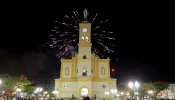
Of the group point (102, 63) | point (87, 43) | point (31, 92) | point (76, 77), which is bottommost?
point (31, 92)

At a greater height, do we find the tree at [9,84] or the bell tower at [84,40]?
the bell tower at [84,40]

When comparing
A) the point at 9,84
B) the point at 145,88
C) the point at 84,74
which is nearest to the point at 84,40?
the point at 84,74

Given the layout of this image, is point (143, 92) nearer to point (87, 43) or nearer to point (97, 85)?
point (97, 85)

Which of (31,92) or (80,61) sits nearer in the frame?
(80,61)

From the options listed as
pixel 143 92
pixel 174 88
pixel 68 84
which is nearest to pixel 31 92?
pixel 68 84

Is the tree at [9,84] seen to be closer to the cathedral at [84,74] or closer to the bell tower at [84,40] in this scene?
the cathedral at [84,74]

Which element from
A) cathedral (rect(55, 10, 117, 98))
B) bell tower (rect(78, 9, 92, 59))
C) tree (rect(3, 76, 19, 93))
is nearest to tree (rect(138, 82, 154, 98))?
cathedral (rect(55, 10, 117, 98))

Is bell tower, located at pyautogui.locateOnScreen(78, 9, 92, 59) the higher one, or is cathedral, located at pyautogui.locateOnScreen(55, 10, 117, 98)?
bell tower, located at pyautogui.locateOnScreen(78, 9, 92, 59)

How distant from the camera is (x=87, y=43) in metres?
56.4

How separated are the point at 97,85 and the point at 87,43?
1061cm

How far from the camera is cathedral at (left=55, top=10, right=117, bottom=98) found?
54469 mm

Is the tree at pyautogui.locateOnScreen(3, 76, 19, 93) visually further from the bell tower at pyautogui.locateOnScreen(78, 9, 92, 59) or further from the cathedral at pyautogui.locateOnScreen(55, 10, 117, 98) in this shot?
the bell tower at pyautogui.locateOnScreen(78, 9, 92, 59)

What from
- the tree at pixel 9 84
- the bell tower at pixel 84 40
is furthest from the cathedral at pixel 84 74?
the tree at pixel 9 84

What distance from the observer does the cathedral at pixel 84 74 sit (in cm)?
5447
